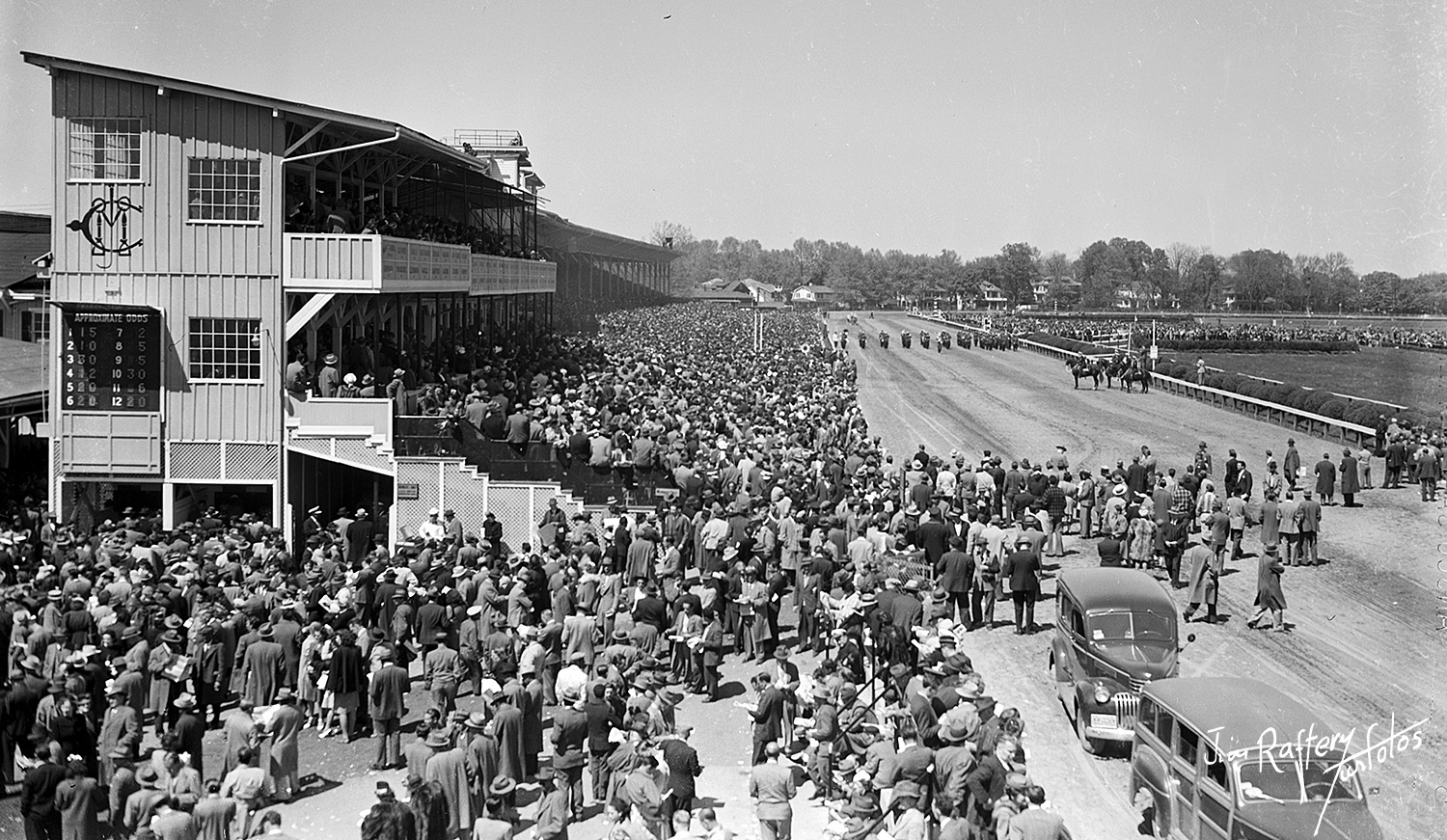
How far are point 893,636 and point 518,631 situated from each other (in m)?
4.43

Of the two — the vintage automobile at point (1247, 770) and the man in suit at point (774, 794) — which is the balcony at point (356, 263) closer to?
the man in suit at point (774, 794)

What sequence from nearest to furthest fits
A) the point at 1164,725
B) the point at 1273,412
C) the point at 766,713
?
1. the point at 1164,725
2. the point at 766,713
3. the point at 1273,412

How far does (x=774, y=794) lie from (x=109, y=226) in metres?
20.1

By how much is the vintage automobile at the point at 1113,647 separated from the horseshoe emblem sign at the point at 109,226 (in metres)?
18.9

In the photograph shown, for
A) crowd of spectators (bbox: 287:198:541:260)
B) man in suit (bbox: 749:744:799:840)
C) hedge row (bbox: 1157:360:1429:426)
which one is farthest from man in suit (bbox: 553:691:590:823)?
hedge row (bbox: 1157:360:1429:426)

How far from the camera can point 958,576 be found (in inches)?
755

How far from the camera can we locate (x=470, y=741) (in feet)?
41.0

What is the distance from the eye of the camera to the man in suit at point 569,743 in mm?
12891

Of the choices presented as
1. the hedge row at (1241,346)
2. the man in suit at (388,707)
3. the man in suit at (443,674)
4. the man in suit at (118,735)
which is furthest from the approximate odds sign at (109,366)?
the hedge row at (1241,346)

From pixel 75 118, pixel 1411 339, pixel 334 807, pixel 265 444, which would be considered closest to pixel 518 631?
pixel 334 807

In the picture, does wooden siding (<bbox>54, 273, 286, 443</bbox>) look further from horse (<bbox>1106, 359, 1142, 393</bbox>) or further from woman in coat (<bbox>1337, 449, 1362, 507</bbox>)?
horse (<bbox>1106, 359, 1142, 393</bbox>)

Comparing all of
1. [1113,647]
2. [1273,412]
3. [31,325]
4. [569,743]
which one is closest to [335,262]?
[569,743]

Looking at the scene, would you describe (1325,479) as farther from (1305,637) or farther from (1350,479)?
(1305,637)

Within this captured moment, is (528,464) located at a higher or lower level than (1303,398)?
lower
